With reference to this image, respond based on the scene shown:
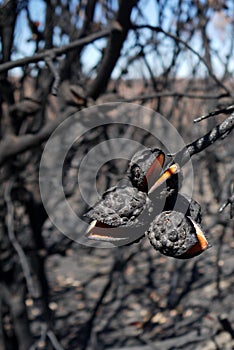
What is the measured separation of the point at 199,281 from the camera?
500 cm

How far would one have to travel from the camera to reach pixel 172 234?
80 cm

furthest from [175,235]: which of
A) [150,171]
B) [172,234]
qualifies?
[150,171]

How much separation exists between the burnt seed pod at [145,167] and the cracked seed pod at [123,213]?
0.02 metres

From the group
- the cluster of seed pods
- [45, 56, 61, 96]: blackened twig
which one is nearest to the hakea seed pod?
the cluster of seed pods

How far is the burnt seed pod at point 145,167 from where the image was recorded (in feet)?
2.71

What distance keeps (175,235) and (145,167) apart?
0.41 ft

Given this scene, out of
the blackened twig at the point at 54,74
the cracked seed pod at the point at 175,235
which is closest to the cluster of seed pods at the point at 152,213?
the cracked seed pod at the point at 175,235

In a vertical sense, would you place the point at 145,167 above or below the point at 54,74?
below

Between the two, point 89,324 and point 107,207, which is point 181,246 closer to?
point 107,207

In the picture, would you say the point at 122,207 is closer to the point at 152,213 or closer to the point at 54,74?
the point at 152,213

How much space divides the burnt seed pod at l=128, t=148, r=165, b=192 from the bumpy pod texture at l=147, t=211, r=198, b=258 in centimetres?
6

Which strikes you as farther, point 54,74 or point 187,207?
point 54,74

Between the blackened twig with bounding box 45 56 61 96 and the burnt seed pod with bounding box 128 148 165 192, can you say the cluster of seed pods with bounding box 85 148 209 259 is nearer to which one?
the burnt seed pod with bounding box 128 148 165 192

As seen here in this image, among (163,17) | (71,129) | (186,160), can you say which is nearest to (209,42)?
(163,17)
